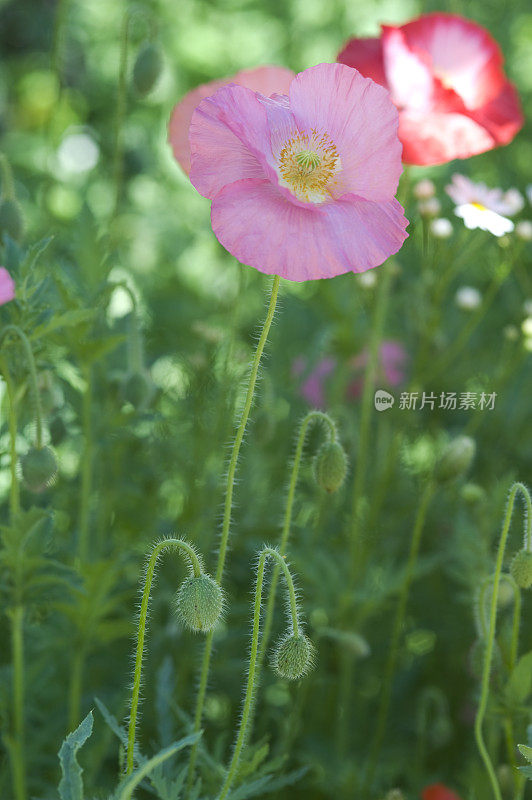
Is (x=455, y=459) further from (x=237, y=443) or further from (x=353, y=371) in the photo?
(x=353, y=371)

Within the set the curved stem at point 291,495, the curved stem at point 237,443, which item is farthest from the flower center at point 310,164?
the curved stem at point 291,495

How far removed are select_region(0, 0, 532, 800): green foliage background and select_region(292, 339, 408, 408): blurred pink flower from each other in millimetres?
35

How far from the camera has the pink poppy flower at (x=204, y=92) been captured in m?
1.25

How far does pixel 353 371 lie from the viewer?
2037 millimetres

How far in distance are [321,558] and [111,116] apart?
250 centimetres

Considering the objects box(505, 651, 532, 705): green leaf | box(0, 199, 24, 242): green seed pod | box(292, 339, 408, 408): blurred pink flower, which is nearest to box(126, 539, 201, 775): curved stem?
box(505, 651, 532, 705): green leaf

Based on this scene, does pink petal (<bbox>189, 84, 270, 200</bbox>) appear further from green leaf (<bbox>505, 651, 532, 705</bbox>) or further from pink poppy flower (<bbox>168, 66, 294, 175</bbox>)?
green leaf (<bbox>505, 651, 532, 705</bbox>)

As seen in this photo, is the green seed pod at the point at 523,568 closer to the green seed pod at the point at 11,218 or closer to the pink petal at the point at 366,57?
the pink petal at the point at 366,57

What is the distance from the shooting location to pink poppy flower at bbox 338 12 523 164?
49.8 inches

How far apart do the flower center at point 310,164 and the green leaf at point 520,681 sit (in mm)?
608

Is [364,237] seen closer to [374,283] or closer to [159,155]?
[374,283]

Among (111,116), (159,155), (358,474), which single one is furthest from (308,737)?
(111,116)

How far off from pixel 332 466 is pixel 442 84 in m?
0.57

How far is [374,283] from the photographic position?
1613 millimetres
